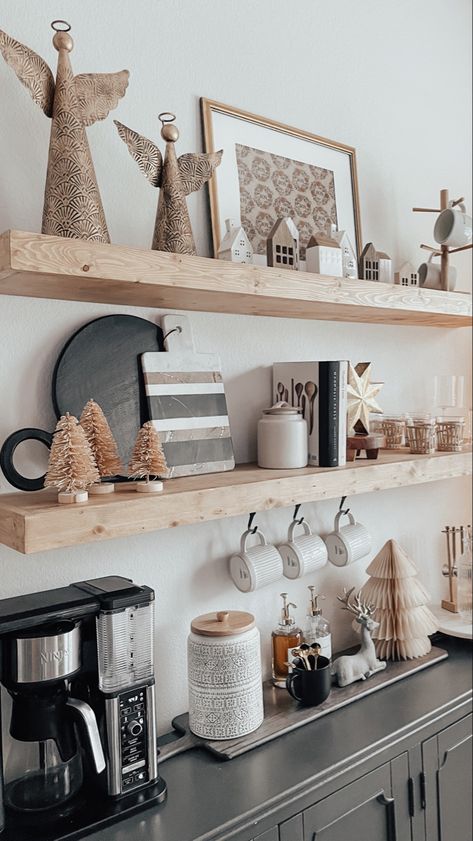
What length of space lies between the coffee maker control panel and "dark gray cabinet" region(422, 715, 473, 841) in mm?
643

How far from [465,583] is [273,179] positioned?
1.26m

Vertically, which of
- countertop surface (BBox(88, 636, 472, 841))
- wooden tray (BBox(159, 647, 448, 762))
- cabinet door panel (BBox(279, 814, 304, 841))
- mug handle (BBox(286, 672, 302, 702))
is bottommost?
cabinet door panel (BBox(279, 814, 304, 841))

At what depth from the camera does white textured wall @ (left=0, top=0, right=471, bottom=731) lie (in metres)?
1.28

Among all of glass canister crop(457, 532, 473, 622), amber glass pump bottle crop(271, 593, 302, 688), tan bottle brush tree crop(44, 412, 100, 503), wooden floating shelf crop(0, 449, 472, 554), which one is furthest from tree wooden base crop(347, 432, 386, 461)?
tan bottle brush tree crop(44, 412, 100, 503)

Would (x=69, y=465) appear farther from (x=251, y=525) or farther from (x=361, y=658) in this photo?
(x=361, y=658)

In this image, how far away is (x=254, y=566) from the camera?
1.51 m

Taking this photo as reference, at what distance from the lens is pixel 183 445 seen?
55.4 inches

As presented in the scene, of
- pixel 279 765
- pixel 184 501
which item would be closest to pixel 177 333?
pixel 184 501

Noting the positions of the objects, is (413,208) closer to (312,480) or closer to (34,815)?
(312,480)

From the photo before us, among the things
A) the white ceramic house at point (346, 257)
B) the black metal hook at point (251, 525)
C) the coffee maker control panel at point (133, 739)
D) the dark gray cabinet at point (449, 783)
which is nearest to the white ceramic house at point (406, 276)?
the white ceramic house at point (346, 257)

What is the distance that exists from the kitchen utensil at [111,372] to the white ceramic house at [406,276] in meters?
0.75

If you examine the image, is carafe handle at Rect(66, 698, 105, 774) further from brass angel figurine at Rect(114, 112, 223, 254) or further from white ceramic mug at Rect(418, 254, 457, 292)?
white ceramic mug at Rect(418, 254, 457, 292)

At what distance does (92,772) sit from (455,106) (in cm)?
212

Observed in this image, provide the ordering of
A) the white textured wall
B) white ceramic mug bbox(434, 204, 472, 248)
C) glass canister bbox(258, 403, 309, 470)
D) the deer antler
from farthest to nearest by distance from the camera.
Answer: white ceramic mug bbox(434, 204, 472, 248) < the deer antler < glass canister bbox(258, 403, 309, 470) < the white textured wall
